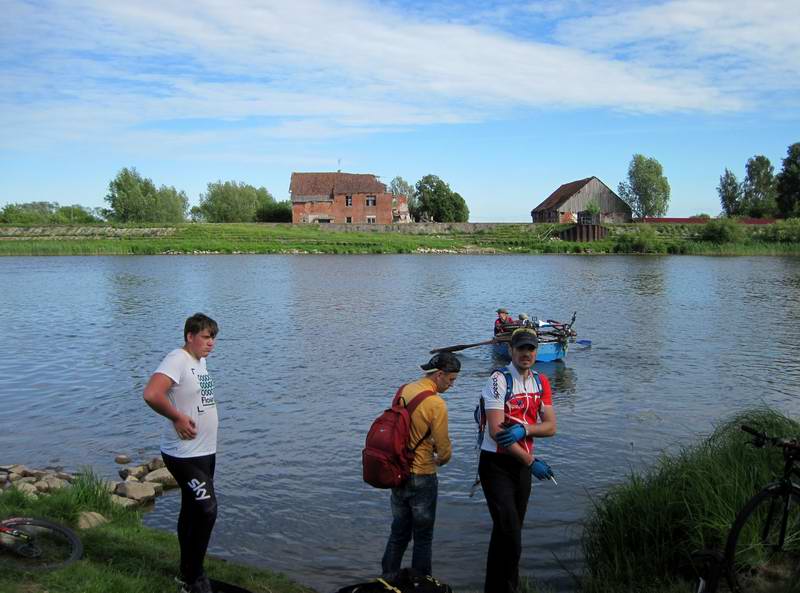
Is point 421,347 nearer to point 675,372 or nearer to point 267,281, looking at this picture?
point 675,372

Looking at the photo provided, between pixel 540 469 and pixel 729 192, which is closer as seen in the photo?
pixel 540 469

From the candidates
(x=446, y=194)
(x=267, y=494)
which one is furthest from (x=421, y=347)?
(x=446, y=194)

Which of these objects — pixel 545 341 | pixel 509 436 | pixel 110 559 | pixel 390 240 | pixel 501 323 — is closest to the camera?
pixel 509 436

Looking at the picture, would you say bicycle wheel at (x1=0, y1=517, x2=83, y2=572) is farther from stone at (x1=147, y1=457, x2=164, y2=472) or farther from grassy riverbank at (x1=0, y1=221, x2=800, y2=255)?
grassy riverbank at (x1=0, y1=221, x2=800, y2=255)

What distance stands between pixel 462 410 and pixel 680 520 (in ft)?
30.0

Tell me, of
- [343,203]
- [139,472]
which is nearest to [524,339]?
[139,472]

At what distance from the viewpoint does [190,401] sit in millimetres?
6270

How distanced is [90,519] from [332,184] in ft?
340

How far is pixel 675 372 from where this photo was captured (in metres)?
20.9

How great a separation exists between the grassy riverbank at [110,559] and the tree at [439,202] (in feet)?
358

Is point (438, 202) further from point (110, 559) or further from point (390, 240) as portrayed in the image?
point (110, 559)

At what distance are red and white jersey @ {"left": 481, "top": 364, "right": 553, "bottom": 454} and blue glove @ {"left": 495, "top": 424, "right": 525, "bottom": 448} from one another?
11 centimetres

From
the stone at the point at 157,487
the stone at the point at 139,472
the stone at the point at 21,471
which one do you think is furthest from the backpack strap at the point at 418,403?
the stone at the point at 21,471

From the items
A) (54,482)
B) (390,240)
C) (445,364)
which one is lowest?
(54,482)
